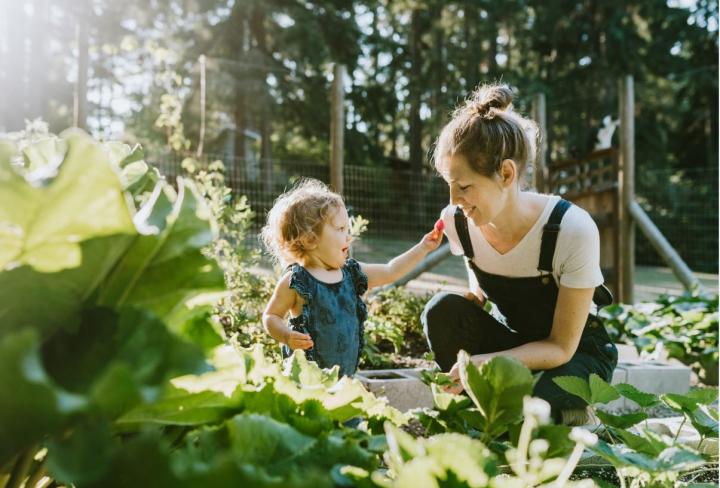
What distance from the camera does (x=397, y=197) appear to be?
30.0 ft

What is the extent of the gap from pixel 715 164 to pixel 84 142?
23.0 meters

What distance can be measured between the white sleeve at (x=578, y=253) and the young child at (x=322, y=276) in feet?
1.98

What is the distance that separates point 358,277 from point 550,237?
36.5 inches

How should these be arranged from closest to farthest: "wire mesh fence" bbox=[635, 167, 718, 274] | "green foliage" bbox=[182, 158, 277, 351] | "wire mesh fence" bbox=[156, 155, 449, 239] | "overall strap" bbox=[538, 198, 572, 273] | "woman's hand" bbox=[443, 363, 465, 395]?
1. "woman's hand" bbox=[443, 363, 465, 395]
2. "overall strap" bbox=[538, 198, 572, 273]
3. "green foliage" bbox=[182, 158, 277, 351]
4. "wire mesh fence" bbox=[156, 155, 449, 239]
5. "wire mesh fence" bbox=[635, 167, 718, 274]

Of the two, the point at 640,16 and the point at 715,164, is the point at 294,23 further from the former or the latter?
the point at 715,164

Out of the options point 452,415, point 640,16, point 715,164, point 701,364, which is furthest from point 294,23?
point 452,415

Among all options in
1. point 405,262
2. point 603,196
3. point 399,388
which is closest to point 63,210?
point 405,262

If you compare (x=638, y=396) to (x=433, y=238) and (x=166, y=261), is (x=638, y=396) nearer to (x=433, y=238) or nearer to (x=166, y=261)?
(x=166, y=261)

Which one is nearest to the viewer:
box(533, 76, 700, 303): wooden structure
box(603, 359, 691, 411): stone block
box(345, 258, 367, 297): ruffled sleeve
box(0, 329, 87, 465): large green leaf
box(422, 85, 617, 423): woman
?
box(0, 329, 87, 465): large green leaf

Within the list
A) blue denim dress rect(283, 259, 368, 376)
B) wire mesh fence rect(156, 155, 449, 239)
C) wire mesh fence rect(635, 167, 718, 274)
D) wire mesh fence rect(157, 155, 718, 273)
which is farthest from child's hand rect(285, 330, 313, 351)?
wire mesh fence rect(635, 167, 718, 274)

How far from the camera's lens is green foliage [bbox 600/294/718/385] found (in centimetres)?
412

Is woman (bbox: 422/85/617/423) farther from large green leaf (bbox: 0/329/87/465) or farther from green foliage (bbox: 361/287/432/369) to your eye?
large green leaf (bbox: 0/329/87/465)

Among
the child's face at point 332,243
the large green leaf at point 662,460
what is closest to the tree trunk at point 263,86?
the child's face at point 332,243

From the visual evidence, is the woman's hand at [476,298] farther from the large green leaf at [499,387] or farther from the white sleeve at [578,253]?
the large green leaf at [499,387]
